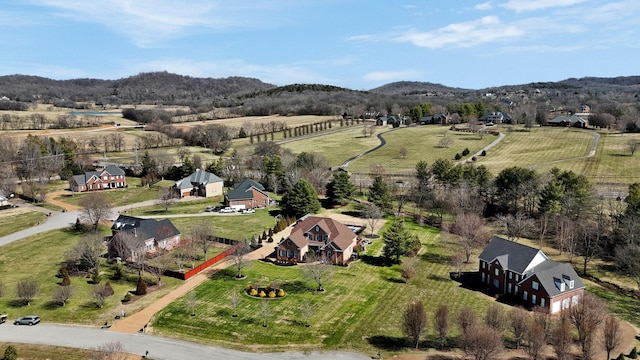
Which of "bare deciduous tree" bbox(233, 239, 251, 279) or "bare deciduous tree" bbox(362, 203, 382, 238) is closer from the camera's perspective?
"bare deciduous tree" bbox(233, 239, 251, 279)

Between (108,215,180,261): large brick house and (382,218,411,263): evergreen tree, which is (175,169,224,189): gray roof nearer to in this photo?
(108,215,180,261): large brick house

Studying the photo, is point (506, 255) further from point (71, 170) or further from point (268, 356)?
point (71, 170)

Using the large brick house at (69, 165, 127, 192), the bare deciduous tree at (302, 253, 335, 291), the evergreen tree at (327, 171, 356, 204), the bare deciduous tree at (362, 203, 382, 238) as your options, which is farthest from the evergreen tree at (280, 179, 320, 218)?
the large brick house at (69, 165, 127, 192)

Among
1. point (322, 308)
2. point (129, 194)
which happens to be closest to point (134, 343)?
point (322, 308)

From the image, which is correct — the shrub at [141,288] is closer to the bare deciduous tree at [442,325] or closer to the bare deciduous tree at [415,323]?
the bare deciduous tree at [415,323]

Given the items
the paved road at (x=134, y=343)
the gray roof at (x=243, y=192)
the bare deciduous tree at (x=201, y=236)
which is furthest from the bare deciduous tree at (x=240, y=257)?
the gray roof at (x=243, y=192)

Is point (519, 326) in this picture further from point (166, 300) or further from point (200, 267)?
point (200, 267)
